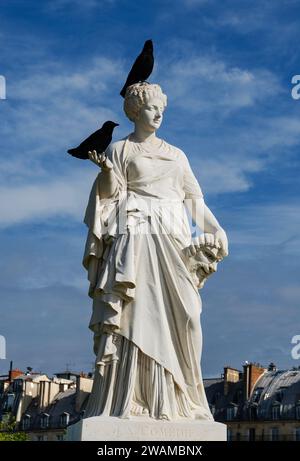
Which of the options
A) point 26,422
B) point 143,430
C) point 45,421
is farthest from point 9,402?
point 143,430

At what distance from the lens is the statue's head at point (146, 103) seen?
550 inches

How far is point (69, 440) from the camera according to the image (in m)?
12.4

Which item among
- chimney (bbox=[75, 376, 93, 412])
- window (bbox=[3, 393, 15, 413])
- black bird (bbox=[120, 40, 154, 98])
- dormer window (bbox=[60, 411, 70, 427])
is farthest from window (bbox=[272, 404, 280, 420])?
black bird (bbox=[120, 40, 154, 98])

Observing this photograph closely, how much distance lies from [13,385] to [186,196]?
6948cm

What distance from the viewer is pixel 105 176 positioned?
13.4 meters

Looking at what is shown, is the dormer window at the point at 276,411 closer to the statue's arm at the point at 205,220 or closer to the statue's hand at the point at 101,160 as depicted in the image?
the statue's arm at the point at 205,220

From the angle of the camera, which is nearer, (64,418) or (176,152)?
(176,152)

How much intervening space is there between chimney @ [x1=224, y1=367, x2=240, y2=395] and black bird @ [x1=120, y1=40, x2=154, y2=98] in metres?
58.4

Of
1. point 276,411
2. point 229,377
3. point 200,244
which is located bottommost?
point 200,244

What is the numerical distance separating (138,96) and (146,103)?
0.16 meters

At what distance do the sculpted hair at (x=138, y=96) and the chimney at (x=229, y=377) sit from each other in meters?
58.5

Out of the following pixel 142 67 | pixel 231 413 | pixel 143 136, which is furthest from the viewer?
pixel 231 413

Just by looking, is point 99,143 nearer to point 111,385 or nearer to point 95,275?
point 95,275

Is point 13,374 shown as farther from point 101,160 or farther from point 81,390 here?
point 101,160
